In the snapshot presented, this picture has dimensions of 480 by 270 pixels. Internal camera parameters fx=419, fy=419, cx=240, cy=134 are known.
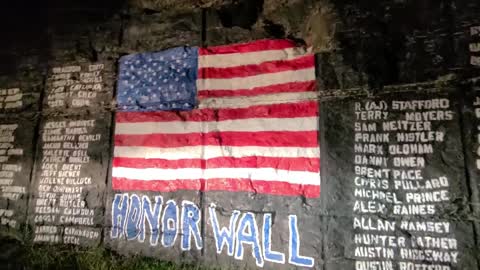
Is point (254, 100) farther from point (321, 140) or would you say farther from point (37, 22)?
point (37, 22)

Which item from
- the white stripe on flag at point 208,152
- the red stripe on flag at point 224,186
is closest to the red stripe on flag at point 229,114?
the white stripe on flag at point 208,152

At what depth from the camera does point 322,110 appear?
A: 3158mm

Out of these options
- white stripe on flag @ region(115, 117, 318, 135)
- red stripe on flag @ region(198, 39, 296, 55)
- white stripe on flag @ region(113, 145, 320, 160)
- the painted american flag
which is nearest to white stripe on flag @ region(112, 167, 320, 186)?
the painted american flag

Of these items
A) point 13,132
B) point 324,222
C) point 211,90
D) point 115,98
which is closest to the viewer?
point 324,222

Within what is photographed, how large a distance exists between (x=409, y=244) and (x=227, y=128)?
5.18ft

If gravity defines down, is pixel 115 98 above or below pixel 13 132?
above

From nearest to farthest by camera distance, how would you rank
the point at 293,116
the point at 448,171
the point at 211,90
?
1. the point at 448,171
2. the point at 293,116
3. the point at 211,90

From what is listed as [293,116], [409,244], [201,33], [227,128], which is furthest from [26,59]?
[409,244]

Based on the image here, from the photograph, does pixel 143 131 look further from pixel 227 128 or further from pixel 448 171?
pixel 448 171

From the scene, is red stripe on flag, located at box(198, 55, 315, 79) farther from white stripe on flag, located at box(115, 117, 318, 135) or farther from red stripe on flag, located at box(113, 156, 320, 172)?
red stripe on flag, located at box(113, 156, 320, 172)

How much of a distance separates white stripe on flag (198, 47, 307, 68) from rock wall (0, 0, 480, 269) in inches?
5.4

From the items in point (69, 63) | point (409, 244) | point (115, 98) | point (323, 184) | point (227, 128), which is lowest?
point (409, 244)

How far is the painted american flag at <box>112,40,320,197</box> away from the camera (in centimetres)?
320

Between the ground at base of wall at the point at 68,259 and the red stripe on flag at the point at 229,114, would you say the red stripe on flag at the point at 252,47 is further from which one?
the ground at base of wall at the point at 68,259
